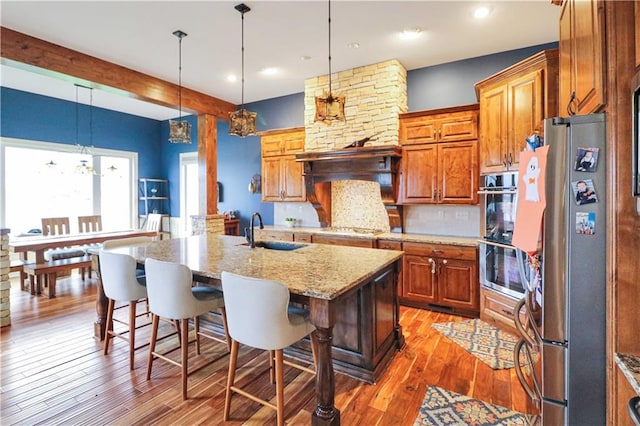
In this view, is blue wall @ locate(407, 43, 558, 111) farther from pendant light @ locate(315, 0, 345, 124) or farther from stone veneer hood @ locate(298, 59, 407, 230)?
pendant light @ locate(315, 0, 345, 124)

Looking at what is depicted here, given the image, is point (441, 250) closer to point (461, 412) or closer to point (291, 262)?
point (461, 412)

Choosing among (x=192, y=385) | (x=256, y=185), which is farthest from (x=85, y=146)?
(x=192, y=385)

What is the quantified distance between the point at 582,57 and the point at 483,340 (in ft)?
8.68

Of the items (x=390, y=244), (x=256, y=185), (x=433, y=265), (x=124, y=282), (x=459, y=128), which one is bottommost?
(x=433, y=265)

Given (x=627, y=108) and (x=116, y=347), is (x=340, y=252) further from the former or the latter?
(x=116, y=347)

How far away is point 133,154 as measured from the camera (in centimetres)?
745

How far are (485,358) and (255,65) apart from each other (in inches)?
171

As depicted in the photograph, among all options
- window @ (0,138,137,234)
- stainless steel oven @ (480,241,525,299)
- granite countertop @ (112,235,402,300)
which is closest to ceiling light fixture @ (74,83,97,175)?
window @ (0,138,137,234)

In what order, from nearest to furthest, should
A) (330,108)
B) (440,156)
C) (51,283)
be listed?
1. (330,108)
2. (440,156)
3. (51,283)

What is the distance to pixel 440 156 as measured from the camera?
4.12 meters

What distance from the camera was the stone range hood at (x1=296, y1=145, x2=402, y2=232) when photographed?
4.35m

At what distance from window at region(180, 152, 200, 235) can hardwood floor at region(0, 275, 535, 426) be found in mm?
4513

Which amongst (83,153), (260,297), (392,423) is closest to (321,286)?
(260,297)

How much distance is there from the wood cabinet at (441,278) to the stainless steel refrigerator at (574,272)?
2514 mm
